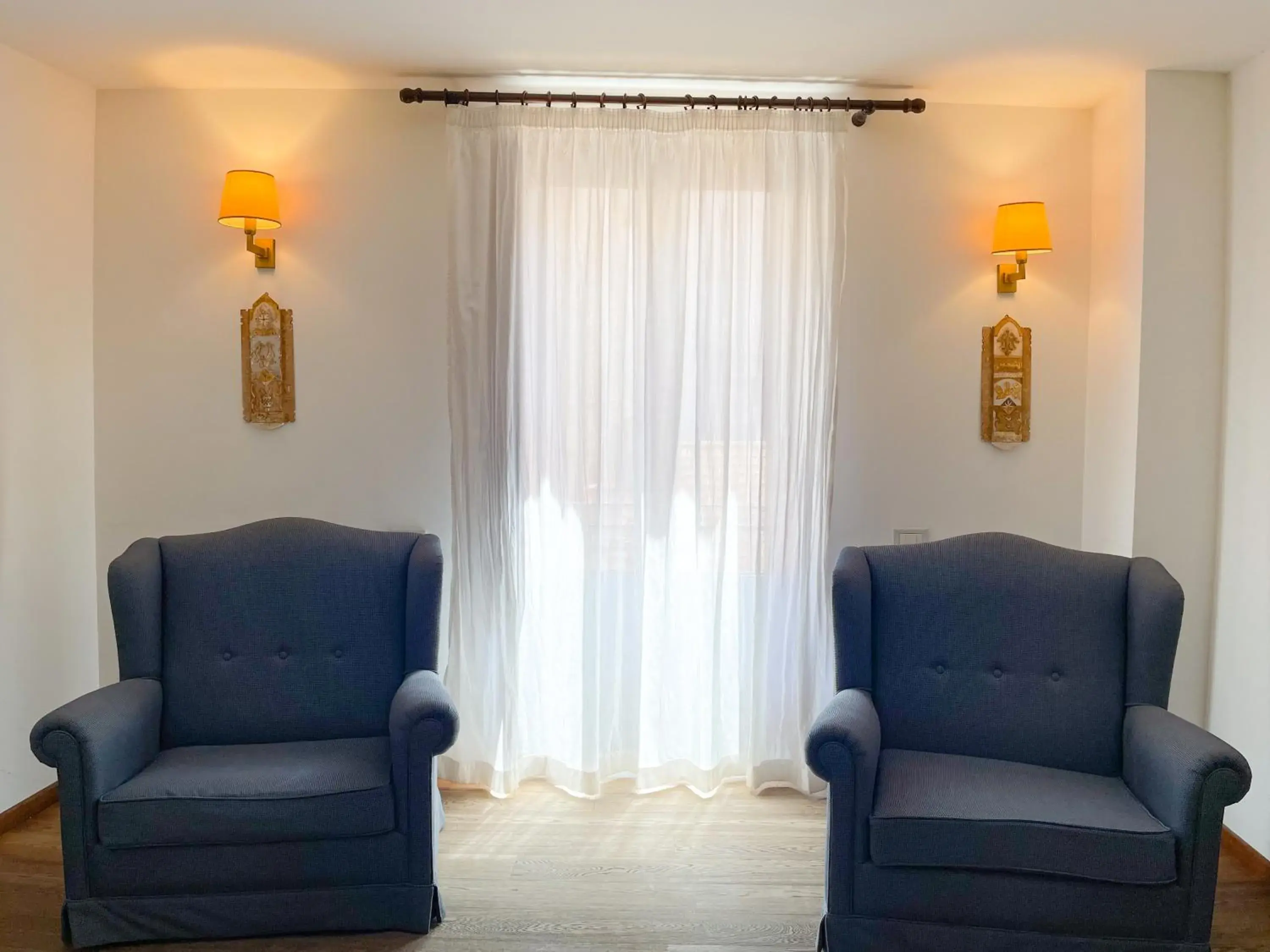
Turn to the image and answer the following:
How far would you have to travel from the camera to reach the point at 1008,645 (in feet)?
9.27

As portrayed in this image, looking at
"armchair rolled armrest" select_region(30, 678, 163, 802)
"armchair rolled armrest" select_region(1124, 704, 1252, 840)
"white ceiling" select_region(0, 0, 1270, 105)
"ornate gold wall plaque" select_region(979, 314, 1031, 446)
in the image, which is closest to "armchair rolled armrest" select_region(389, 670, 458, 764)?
"armchair rolled armrest" select_region(30, 678, 163, 802)

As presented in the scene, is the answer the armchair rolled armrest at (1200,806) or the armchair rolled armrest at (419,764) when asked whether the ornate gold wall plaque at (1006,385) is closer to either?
the armchair rolled armrest at (1200,806)

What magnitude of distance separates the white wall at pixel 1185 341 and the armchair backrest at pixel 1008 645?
0.60m

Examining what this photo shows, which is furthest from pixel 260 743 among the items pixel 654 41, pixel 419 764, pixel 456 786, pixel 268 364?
pixel 654 41

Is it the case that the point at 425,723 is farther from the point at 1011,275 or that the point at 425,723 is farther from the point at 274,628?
the point at 1011,275

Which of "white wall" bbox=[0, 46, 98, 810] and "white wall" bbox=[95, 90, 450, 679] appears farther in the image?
"white wall" bbox=[95, 90, 450, 679]

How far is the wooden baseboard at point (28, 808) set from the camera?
3.15m

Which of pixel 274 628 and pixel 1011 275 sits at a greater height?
pixel 1011 275

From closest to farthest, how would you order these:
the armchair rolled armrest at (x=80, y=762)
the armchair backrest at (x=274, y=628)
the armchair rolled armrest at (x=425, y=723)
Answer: the armchair rolled armrest at (x=80, y=762) < the armchair rolled armrest at (x=425, y=723) < the armchair backrest at (x=274, y=628)

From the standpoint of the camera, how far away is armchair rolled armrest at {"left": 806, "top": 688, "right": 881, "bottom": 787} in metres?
2.43

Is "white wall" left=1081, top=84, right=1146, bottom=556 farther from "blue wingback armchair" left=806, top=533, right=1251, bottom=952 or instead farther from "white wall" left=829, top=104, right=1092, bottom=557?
"blue wingback armchair" left=806, top=533, right=1251, bottom=952

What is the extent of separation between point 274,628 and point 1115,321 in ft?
9.87

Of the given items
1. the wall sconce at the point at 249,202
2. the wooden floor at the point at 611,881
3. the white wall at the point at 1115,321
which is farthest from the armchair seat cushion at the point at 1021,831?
the wall sconce at the point at 249,202

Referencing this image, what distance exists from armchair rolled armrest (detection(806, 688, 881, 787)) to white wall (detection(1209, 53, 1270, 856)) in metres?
1.40
